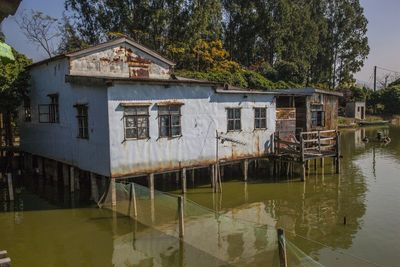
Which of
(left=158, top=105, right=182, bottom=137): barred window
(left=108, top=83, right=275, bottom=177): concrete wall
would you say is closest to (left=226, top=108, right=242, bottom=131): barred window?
(left=108, top=83, right=275, bottom=177): concrete wall

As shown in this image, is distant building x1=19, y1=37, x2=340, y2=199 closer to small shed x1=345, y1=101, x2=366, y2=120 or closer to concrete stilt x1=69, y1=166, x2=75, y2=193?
concrete stilt x1=69, y1=166, x2=75, y2=193

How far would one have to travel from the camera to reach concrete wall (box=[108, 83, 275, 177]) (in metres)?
17.6

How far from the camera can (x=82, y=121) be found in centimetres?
1947

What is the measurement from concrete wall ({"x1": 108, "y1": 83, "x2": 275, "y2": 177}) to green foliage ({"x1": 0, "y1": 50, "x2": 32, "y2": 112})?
10.2 m

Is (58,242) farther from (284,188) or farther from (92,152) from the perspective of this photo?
(284,188)

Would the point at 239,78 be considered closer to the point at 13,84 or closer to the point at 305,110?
the point at 305,110

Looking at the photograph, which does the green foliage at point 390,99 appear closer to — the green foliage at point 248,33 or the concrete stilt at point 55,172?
the green foliage at point 248,33

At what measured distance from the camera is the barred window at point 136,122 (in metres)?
17.9

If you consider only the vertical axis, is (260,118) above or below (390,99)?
below

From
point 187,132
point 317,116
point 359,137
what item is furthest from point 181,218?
point 359,137

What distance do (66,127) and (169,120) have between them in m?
5.66

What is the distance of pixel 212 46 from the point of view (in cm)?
5388

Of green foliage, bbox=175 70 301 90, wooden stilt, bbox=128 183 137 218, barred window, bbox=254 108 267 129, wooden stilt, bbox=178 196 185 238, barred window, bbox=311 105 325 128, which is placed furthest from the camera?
green foliage, bbox=175 70 301 90

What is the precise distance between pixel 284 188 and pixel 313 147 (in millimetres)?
4725
